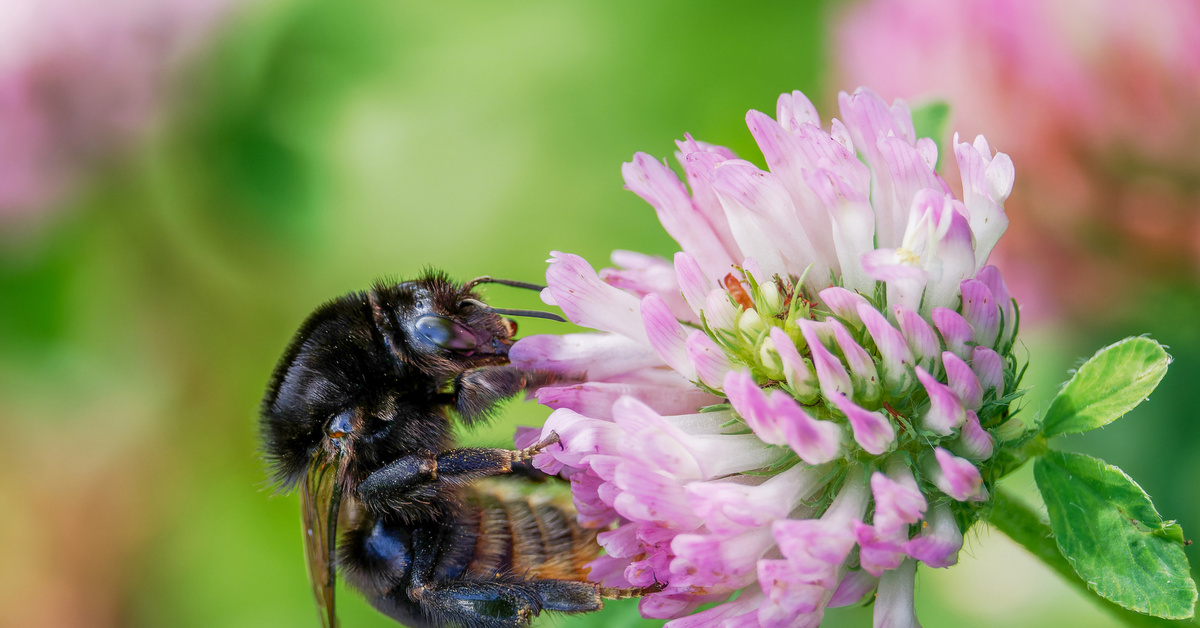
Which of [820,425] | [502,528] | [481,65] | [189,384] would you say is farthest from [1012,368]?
[189,384]

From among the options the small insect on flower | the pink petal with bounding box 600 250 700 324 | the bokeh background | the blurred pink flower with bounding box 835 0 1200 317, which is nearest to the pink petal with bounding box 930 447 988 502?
the pink petal with bounding box 600 250 700 324

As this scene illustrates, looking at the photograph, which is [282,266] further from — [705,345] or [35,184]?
[705,345]

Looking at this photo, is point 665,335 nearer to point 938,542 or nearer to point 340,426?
point 938,542

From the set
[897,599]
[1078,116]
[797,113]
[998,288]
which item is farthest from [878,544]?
[1078,116]

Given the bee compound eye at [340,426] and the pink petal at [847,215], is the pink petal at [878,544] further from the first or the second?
the bee compound eye at [340,426]

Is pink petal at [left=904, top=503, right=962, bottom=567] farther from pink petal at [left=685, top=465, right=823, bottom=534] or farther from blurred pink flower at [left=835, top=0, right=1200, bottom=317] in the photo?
blurred pink flower at [left=835, top=0, right=1200, bottom=317]

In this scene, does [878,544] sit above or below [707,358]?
below
